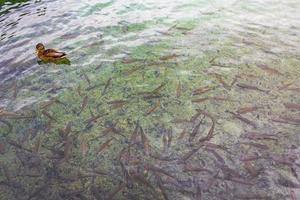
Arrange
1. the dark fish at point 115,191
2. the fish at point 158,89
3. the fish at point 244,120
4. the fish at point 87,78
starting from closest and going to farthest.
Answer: the dark fish at point 115,191
the fish at point 244,120
the fish at point 158,89
the fish at point 87,78

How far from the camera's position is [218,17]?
8.75 metres

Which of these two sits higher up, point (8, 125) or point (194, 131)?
point (194, 131)

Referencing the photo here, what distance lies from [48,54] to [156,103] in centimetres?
260

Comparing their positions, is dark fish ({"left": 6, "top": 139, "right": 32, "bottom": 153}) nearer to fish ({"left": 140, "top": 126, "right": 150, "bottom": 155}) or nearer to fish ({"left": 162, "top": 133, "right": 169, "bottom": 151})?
fish ({"left": 140, "top": 126, "right": 150, "bottom": 155})

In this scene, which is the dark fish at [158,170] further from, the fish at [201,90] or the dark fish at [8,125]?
the dark fish at [8,125]

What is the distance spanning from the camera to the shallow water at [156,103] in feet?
15.9

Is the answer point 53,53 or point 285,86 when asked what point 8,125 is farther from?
point 285,86

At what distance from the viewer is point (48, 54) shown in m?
7.60

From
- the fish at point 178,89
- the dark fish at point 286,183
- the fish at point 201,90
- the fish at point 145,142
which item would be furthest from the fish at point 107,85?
the dark fish at point 286,183

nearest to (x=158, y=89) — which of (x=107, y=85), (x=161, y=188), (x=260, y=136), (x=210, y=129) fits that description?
(x=107, y=85)

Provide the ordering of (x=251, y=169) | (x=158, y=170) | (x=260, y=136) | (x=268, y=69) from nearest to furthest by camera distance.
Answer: (x=251, y=169) → (x=158, y=170) → (x=260, y=136) → (x=268, y=69)

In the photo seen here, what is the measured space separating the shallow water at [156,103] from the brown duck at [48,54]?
20 cm

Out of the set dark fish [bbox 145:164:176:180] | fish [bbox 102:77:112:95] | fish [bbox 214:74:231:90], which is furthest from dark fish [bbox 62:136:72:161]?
fish [bbox 214:74:231:90]

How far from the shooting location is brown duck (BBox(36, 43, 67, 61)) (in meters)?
7.61
